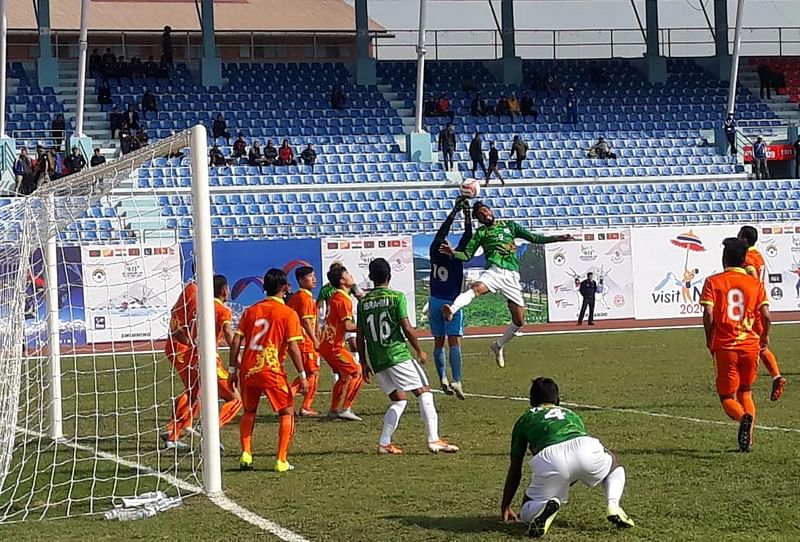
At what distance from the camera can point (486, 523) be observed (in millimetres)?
8375

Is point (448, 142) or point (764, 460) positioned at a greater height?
point (448, 142)

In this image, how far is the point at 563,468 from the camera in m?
7.88

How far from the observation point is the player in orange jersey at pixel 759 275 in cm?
1198

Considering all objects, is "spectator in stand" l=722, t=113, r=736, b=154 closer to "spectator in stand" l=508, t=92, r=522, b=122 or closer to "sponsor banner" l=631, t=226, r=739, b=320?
"spectator in stand" l=508, t=92, r=522, b=122

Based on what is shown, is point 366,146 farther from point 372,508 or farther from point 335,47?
point 372,508

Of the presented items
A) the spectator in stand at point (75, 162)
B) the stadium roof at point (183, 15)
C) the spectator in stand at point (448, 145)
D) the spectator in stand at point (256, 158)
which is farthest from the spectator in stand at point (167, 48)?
the stadium roof at point (183, 15)

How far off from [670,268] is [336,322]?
18.7 m

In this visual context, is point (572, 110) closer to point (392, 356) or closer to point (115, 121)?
point (115, 121)

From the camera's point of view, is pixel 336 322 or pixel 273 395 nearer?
pixel 273 395

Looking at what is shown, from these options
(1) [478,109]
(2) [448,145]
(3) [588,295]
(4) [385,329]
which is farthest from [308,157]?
(4) [385,329]

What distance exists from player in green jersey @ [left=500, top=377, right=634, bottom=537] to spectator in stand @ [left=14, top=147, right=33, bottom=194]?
89.5 ft

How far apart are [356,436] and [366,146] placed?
27.5m

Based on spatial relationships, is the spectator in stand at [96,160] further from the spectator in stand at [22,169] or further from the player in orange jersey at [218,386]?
the player in orange jersey at [218,386]

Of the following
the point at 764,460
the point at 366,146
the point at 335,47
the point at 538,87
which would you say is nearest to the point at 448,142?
the point at 366,146
